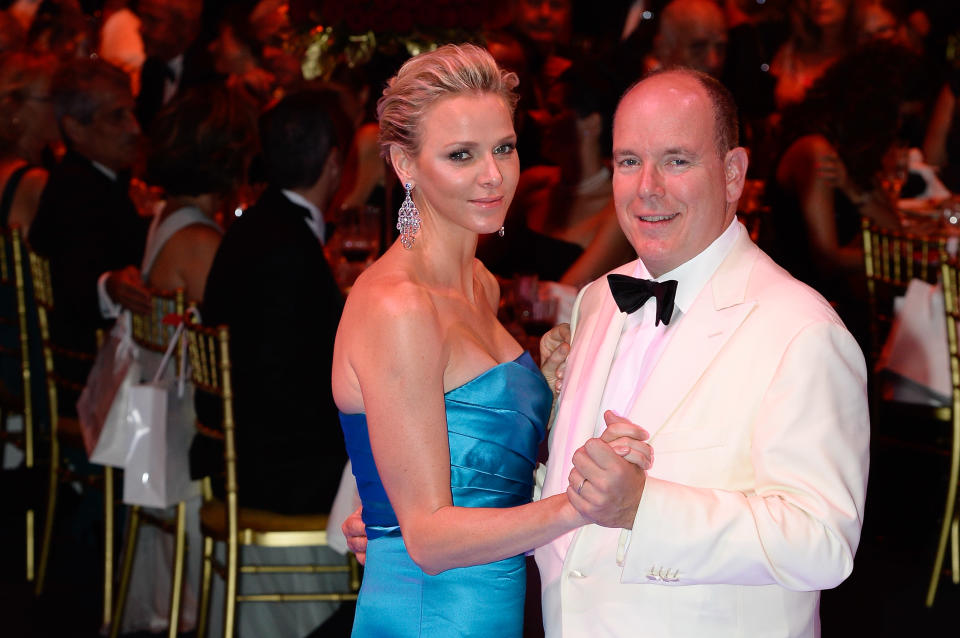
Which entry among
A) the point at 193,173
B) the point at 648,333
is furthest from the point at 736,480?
the point at 193,173

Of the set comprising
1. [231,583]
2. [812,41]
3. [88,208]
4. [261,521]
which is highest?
[812,41]

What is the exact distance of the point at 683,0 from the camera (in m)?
6.39

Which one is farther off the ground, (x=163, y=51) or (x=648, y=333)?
(x=163, y=51)

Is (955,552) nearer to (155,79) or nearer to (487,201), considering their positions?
(487,201)

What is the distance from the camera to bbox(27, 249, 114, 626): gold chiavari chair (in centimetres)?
450

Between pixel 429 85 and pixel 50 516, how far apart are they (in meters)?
3.37

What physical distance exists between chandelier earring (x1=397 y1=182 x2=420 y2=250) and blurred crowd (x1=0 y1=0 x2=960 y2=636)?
4.47 feet

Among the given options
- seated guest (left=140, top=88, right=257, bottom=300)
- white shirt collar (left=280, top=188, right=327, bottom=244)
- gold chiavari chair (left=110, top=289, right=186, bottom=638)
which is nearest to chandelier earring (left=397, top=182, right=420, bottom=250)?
gold chiavari chair (left=110, top=289, right=186, bottom=638)

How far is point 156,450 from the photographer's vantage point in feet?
12.6

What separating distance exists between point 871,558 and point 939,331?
99cm

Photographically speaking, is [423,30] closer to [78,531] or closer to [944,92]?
[78,531]

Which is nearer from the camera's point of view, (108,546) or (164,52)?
(108,546)

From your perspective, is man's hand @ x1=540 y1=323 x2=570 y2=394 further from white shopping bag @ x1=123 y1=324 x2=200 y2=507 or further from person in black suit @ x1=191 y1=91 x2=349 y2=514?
white shopping bag @ x1=123 y1=324 x2=200 y2=507

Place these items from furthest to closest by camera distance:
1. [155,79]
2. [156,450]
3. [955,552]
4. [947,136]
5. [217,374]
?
1. [155,79]
2. [947,136]
3. [955,552]
4. [156,450]
5. [217,374]
